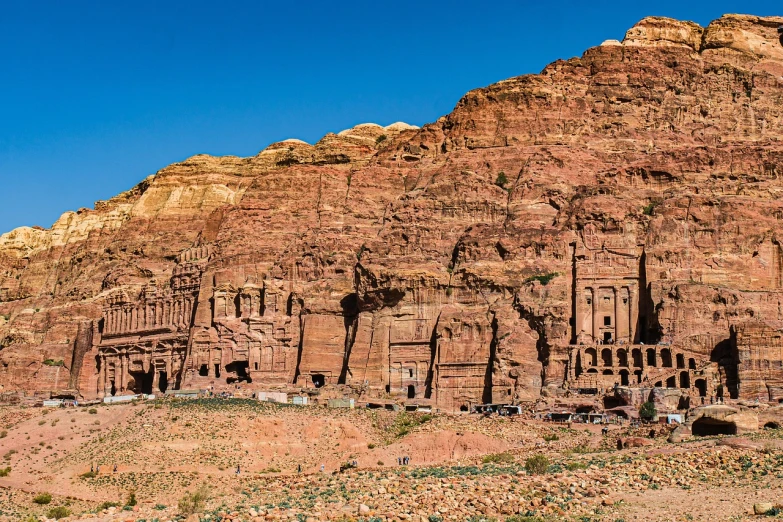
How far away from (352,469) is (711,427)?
67.7 feet

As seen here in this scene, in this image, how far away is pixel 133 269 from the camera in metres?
126

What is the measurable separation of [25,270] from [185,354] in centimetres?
5530

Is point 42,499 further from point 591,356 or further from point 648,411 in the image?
point 591,356

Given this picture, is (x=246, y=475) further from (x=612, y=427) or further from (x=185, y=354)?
(x=185, y=354)

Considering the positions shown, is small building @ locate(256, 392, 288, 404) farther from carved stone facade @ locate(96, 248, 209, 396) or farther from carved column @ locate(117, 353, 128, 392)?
carved column @ locate(117, 353, 128, 392)

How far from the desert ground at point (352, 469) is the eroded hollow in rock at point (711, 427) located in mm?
2330

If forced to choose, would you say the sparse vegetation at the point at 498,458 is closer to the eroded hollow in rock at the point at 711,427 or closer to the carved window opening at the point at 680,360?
the eroded hollow in rock at the point at 711,427

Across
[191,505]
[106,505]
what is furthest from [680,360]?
[191,505]

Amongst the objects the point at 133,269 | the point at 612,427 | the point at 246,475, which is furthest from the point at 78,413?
the point at 133,269

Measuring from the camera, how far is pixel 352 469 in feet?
217

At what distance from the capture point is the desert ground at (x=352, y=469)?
4688cm

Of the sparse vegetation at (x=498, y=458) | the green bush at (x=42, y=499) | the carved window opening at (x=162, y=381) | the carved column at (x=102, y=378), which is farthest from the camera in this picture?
the carved column at (x=102, y=378)

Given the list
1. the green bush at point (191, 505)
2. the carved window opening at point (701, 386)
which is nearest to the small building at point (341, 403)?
the carved window opening at point (701, 386)

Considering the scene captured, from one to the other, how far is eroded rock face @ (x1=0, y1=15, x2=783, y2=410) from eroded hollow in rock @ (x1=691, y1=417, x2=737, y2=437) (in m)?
7.75
